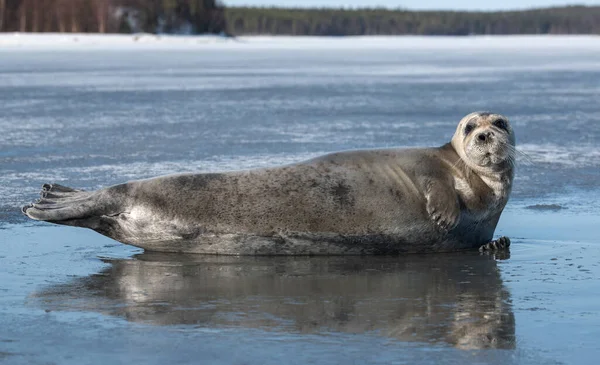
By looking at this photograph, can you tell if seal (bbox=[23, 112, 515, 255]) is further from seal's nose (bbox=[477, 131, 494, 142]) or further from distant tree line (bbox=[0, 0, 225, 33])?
distant tree line (bbox=[0, 0, 225, 33])

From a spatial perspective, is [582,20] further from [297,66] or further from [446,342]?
[446,342]

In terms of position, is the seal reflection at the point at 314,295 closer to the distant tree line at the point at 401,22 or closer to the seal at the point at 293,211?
the seal at the point at 293,211

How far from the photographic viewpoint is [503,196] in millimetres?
5844

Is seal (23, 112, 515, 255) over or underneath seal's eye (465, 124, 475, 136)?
underneath

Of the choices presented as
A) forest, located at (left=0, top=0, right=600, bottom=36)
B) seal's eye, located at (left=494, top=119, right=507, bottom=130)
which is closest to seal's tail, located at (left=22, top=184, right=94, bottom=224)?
seal's eye, located at (left=494, top=119, right=507, bottom=130)

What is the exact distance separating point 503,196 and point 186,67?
20.3m

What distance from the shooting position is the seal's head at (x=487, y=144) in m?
5.80

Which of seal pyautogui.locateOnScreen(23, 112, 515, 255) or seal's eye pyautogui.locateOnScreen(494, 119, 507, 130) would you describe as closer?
seal pyautogui.locateOnScreen(23, 112, 515, 255)

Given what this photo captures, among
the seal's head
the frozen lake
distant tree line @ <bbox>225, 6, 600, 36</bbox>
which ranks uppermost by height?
the seal's head

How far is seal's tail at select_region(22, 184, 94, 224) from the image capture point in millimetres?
5613

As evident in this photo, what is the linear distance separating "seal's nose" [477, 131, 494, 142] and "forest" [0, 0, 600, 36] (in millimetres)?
51100

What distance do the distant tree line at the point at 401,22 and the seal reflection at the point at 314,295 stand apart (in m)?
82.6

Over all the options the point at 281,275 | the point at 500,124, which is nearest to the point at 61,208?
the point at 281,275

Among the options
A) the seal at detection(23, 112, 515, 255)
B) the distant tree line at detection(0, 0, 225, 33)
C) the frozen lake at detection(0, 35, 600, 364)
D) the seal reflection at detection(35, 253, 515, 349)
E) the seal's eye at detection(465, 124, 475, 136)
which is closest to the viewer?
the frozen lake at detection(0, 35, 600, 364)
